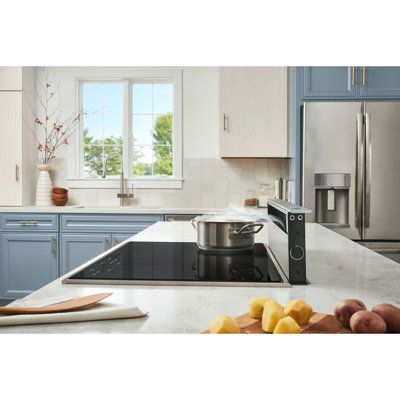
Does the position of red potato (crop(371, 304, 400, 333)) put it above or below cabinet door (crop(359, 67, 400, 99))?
below

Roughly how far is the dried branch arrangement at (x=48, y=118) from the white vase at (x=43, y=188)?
0.45 feet

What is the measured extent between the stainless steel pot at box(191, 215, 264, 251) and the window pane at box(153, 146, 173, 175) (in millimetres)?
3227

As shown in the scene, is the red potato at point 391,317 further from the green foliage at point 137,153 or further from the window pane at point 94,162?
the window pane at point 94,162

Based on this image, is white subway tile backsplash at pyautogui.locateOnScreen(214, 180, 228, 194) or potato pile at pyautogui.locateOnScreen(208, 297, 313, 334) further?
white subway tile backsplash at pyautogui.locateOnScreen(214, 180, 228, 194)

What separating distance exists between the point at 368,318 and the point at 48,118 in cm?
445

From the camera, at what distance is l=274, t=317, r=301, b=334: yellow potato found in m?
0.90

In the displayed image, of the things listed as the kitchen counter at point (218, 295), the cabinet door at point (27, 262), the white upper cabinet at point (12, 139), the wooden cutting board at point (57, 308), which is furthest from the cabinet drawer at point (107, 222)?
the wooden cutting board at point (57, 308)

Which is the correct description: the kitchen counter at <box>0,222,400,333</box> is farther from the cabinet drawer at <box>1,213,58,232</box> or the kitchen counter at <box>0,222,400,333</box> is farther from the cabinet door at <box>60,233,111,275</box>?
the cabinet drawer at <box>1,213,58,232</box>

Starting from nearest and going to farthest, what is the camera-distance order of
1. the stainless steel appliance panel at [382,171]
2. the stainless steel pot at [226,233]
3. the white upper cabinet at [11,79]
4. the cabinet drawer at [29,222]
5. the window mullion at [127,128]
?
1. the stainless steel pot at [226,233]
2. the stainless steel appliance panel at [382,171]
3. the cabinet drawer at [29,222]
4. the white upper cabinet at [11,79]
5. the window mullion at [127,128]

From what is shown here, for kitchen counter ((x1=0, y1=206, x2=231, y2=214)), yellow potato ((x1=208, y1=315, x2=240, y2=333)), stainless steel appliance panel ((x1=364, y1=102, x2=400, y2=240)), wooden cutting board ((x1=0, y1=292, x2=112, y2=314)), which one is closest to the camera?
yellow potato ((x1=208, y1=315, x2=240, y2=333))

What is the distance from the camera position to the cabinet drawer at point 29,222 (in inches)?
169

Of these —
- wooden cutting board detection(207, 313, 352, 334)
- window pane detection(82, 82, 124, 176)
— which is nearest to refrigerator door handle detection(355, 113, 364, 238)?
window pane detection(82, 82, 124, 176)

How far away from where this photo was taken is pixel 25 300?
45.0 inches

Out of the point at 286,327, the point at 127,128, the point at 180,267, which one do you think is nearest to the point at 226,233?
the point at 180,267
